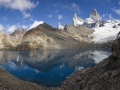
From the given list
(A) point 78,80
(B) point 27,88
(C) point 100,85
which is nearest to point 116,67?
(C) point 100,85

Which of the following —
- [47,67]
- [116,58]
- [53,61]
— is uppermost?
[116,58]

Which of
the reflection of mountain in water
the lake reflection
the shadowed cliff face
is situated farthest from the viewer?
the reflection of mountain in water

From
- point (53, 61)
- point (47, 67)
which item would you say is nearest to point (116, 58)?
point (47, 67)

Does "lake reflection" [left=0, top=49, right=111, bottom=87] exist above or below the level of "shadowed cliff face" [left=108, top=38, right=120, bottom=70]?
below

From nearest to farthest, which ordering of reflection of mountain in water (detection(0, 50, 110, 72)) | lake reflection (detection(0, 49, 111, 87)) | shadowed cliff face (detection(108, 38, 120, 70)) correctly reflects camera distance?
shadowed cliff face (detection(108, 38, 120, 70)) < lake reflection (detection(0, 49, 111, 87)) < reflection of mountain in water (detection(0, 50, 110, 72))

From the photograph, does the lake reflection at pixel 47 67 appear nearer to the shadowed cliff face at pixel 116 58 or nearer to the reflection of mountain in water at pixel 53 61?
the reflection of mountain in water at pixel 53 61

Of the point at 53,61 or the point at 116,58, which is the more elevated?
the point at 116,58

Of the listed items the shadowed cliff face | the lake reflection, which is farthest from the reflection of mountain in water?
the shadowed cliff face

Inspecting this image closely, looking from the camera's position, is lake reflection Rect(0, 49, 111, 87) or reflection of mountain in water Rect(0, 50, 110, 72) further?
reflection of mountain in water Rect(0, 50, 110, 72)

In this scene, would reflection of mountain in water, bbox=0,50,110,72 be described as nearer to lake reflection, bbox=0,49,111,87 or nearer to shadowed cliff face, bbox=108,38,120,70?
lake reflection, bbox=0,49,111,87

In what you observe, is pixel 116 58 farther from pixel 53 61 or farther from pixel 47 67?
pixel 53 61

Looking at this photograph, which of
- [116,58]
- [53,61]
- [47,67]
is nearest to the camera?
[116,58]

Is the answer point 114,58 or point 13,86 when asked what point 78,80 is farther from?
point 13,86

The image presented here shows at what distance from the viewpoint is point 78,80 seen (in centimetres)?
2712
